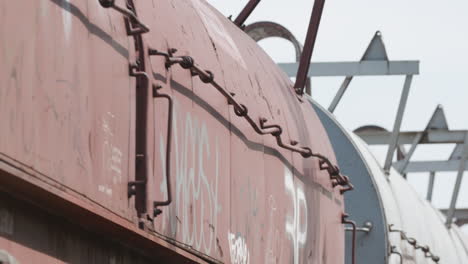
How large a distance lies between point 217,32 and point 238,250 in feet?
3.36

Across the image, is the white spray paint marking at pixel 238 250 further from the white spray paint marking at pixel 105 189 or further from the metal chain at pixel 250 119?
the white spray paint marking at pixel 105 189

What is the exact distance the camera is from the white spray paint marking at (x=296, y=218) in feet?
17.7

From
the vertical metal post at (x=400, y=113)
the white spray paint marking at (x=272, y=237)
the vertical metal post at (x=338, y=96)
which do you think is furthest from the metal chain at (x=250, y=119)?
the vertical metal post at (x=338, y=96)

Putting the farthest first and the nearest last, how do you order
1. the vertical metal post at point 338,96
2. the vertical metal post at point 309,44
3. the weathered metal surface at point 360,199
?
1. the vertical metal post at point 338,96
2. the weathered metal surface at point 360,199
3. the vertical metal post at point 309,44

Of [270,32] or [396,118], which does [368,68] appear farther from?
[270,32]

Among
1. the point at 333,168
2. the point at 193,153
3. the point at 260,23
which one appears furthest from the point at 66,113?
the point at 260,23

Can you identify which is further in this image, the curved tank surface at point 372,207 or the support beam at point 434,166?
the support beam at point 434,166

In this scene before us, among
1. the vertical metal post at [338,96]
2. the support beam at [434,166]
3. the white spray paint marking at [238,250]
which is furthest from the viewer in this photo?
the support beam at [434,166]

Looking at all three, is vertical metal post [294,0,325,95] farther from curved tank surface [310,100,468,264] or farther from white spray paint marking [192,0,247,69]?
curved tank surface [310,100,468,264]

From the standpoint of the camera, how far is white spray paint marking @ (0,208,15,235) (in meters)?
2.75

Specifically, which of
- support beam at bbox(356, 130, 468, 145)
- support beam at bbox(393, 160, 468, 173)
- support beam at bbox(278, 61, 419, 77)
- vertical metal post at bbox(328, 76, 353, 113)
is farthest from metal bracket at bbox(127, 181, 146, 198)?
support beam at bbox(393, 160, 468, 173)

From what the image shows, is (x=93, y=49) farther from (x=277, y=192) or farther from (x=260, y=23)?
(x=260, y=23)

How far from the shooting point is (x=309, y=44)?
636cm

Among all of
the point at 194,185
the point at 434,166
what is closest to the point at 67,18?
the point at 194,185
